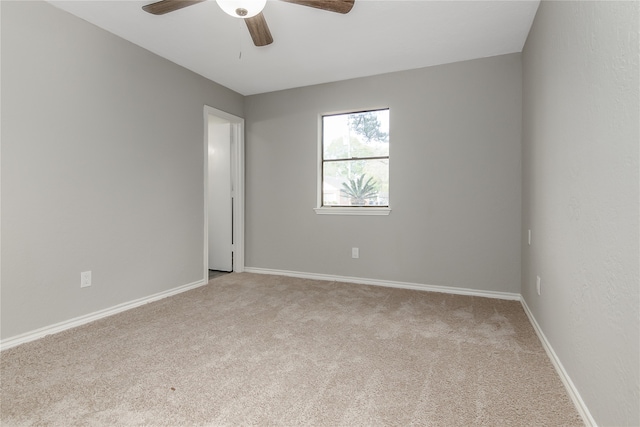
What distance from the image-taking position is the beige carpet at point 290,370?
4.55 feet

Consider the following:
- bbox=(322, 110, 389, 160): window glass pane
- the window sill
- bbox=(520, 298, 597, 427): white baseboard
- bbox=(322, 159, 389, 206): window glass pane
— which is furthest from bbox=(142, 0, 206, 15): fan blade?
bbox=(520, 298, 597, 427): white baseboard

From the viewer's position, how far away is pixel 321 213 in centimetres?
390

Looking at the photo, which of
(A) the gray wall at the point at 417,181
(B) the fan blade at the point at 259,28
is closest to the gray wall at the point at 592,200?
(A) the gray wall at the point at 417,181

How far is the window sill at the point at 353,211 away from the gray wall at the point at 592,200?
1608mm

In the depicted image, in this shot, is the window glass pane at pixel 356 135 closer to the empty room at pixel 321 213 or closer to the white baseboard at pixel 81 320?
the empty room at pixel 321 213

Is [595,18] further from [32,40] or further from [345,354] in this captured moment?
[32,40]

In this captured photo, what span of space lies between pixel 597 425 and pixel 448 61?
10.1ft

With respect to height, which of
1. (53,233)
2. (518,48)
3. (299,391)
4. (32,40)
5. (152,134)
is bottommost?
(299,391)

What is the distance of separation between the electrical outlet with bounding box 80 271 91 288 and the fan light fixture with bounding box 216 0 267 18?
2.18 metres

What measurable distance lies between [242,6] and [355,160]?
2.22 metres

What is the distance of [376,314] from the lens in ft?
8.79

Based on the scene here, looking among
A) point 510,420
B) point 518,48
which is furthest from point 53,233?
point 518,48

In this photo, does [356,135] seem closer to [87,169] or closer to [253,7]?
[253,7]

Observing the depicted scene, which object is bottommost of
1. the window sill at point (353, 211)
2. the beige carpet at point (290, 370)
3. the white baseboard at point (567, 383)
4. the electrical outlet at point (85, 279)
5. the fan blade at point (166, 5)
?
the beige carpet at point (290, 370)
